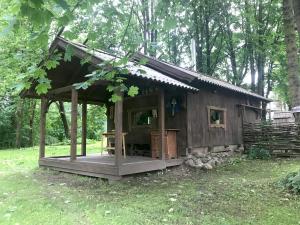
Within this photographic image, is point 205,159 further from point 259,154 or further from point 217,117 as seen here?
point 259,154

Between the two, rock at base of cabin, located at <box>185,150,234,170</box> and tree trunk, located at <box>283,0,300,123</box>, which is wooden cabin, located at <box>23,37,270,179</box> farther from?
tree trunk, located at <box>283,0,300,123</box>

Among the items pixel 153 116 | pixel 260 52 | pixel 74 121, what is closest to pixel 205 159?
pixel 153 116

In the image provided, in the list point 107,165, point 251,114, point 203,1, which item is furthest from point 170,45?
point 107,165

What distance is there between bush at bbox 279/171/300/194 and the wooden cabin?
322 centimetres

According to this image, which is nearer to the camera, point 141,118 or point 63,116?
point 141,118

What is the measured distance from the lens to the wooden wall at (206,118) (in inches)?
404

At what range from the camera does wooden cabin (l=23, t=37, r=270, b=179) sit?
830cm

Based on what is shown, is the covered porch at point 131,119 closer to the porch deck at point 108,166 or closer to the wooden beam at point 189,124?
the porch deck at point 108,166

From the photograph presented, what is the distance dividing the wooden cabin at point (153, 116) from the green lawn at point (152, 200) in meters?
0.74

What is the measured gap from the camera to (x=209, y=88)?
11461 mm

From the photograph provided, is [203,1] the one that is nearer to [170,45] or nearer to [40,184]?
[170,45]

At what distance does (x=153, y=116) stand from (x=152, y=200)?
4.73 metres

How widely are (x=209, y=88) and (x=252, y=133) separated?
3.62 m

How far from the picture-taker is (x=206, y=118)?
11.1 meters
